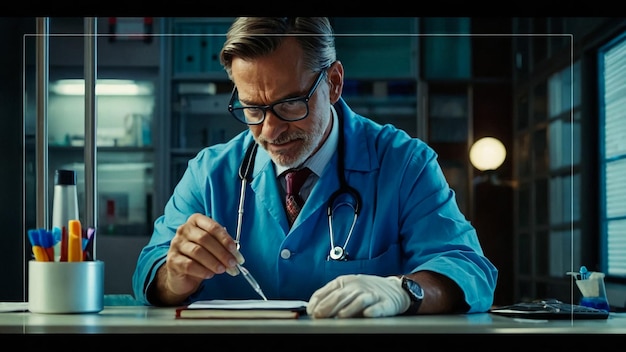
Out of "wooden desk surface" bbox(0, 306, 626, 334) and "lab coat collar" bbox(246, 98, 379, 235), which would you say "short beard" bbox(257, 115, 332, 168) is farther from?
"wooden desk surface" bbox(0, 306, 626, 334)

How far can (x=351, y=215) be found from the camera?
1625 millimetres

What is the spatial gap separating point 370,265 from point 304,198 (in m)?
0.19

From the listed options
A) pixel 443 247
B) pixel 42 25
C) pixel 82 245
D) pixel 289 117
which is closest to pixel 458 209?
pixel 443 247

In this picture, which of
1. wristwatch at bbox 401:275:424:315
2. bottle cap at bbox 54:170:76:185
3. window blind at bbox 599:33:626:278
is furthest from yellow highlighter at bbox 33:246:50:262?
window blind at bbox 599:33:626:278

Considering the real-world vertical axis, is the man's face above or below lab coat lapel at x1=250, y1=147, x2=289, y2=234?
above

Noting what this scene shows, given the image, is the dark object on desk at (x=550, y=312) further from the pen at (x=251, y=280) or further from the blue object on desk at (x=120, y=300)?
the blue object on desk at (x=120, y=300)

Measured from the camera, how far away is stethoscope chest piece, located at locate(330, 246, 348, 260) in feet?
5.22

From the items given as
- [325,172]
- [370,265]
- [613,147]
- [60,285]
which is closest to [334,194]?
[325,172]

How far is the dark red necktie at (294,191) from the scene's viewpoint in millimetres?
1641

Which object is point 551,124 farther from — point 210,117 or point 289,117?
point 210,117

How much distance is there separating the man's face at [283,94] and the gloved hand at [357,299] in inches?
15.5

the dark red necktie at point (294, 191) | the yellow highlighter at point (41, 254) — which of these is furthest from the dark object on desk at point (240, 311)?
the dark red necktie at point (294, 191)

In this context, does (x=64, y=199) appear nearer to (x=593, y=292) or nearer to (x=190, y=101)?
(x=190, y=101)
